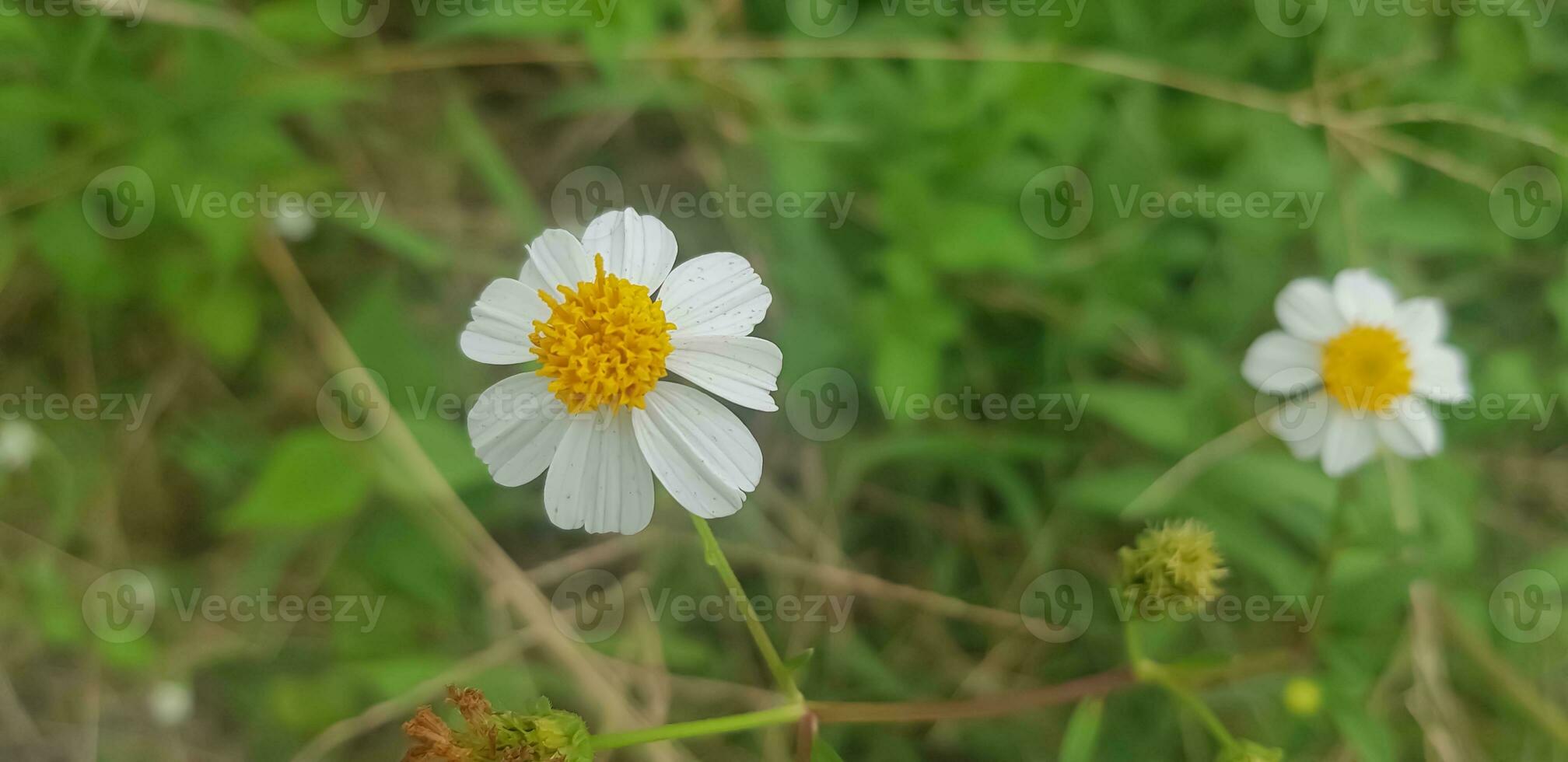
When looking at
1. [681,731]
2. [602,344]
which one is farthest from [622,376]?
[681,731]

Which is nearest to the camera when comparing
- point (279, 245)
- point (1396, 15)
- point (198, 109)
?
point (198, 109)

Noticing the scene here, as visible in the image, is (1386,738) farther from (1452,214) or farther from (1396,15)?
(1396,15)

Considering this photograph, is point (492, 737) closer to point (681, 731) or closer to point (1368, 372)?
point (681, 731)

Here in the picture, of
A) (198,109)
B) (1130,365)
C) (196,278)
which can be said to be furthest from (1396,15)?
(196,278)

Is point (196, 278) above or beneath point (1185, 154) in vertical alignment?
beneath

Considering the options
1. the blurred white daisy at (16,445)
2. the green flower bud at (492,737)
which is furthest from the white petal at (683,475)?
the blurred white daisy at (16,445)

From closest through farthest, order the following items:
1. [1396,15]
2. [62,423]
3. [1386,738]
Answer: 1. [1386,738]
2. [1396,15]
3. [62,423]

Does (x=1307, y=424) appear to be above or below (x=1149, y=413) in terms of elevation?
below
